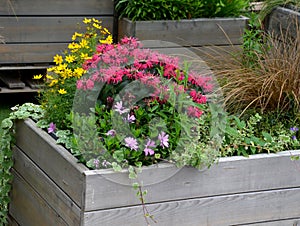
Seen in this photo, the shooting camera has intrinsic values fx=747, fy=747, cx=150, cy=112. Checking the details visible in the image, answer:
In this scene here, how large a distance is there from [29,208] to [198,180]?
865mm

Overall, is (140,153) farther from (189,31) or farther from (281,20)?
(281,20)

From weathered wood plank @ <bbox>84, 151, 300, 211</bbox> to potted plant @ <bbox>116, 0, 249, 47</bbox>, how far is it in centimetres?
238

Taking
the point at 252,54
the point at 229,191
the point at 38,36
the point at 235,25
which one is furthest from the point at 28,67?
the point at 229,191

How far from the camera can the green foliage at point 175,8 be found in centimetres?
564

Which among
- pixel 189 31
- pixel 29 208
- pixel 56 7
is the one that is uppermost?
pixel 56 7

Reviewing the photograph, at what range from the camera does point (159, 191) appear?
3.07m

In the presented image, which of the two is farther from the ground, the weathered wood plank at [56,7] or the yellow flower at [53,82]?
the yellow flower at [53,82]

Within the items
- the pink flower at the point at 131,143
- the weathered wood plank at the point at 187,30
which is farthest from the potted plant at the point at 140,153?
the weathered wood plank at the point at 187,30

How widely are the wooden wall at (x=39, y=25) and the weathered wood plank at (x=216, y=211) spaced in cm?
287

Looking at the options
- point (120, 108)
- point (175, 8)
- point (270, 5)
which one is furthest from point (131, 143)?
point (270, 5)

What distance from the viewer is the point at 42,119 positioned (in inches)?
139

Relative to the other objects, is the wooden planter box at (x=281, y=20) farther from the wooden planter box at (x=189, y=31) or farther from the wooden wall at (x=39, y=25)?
the wooden wall at (x=39, y=25)

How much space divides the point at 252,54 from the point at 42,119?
1.39 metres

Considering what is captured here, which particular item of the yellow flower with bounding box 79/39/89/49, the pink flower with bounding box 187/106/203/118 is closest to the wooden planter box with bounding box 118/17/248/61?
the yellow flower with bounding box 79/39/89/49
